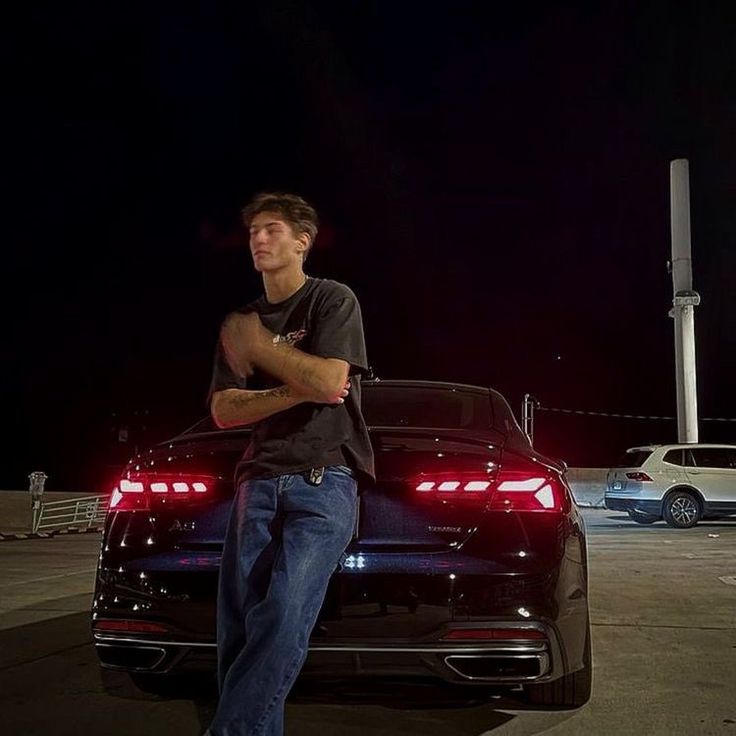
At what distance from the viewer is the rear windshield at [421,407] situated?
4.57 m

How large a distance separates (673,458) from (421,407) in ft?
44.2

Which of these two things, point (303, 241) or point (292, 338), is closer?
point (292, 338)

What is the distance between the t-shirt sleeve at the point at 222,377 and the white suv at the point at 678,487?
15.0 meters

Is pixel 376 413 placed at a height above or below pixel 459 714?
above

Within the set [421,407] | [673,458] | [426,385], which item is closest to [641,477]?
[673,458]

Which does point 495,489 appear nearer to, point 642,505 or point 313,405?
point 313,405

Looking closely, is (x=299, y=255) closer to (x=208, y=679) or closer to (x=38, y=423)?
(x=208, y=679)

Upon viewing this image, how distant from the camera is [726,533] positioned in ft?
50.2

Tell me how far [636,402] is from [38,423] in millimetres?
51631

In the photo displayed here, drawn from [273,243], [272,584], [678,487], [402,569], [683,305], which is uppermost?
[683,305]

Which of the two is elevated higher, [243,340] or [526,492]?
[243,340]

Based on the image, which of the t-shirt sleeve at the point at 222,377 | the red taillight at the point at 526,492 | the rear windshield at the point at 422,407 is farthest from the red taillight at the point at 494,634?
the rear windshield at the point at 422,407

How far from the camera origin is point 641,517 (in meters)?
17.5

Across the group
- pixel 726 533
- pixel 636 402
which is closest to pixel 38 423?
pixel 636 402
